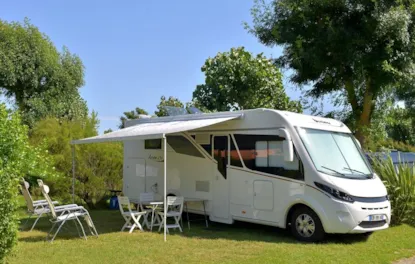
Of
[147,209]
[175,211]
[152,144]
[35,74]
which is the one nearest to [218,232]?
[175,211]

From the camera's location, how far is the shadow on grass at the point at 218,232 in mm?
8789

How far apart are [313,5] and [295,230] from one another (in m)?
7.61

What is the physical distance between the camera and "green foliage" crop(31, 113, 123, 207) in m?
13.9

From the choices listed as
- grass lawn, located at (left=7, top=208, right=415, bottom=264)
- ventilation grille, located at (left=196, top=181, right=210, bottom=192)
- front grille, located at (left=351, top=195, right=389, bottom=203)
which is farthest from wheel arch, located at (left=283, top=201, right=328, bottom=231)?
ventilation grille, located at (left=196, top=181, right=210, bottom=192)

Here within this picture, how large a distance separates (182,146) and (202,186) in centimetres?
115

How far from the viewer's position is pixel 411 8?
42.8 feet

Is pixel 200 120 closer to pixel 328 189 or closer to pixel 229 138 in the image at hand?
pixel 229 138

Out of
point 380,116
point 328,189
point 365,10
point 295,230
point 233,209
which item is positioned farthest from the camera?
point 380,116

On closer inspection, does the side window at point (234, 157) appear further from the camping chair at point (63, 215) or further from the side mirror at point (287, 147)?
the camping chair at point (63, 215)

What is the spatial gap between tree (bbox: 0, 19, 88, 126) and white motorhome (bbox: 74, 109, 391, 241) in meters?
11.0

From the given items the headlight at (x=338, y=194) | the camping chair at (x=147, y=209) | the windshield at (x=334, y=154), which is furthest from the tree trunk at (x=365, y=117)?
the camping chair at (x=147, y=209)

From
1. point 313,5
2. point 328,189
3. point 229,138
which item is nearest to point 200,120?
point 229,138

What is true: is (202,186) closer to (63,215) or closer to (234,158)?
(234,158)

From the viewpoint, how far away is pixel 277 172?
8.97 m
